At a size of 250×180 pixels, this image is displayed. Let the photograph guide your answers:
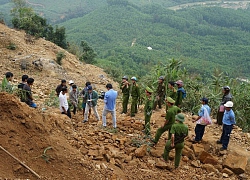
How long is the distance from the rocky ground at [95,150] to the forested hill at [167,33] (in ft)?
142

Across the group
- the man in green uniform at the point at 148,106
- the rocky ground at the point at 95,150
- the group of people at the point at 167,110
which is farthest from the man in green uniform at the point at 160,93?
the man in green uniform at the point at 148,106

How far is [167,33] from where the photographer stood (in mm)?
79562

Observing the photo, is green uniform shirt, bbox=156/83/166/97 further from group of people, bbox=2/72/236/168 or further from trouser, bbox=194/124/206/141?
trouser, bbox=194/124/206/141

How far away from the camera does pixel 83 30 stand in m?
73.3

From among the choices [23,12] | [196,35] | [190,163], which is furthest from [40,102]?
[196,35]

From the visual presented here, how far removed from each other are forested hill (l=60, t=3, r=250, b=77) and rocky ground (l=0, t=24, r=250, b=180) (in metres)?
43.2

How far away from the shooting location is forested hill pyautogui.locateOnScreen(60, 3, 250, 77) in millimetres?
58938

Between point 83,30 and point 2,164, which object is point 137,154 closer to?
point 2,164

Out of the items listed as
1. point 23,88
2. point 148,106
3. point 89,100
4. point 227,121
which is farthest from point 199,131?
point 23,88

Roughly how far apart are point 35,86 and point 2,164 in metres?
6.25

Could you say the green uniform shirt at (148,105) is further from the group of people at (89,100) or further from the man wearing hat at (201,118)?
the man wearing hat at (201,118)

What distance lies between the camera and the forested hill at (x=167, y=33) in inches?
2320

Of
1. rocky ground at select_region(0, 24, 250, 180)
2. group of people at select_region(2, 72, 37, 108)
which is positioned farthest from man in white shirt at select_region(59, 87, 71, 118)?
group of people at select_region(2, 72, 37, 108)

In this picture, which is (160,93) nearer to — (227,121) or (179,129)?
(227,121)
